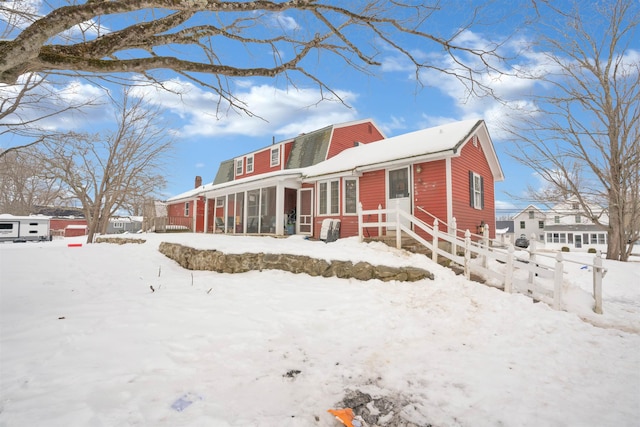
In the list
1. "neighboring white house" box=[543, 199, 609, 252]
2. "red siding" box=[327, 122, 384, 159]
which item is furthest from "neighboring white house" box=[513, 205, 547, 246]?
"red siding" box=[327, 122, 384, 159]

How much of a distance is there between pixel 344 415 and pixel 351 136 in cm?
1641

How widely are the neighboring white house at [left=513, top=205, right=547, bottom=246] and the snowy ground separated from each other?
4740cm

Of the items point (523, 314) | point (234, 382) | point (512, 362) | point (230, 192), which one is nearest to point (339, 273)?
point (523, 314)

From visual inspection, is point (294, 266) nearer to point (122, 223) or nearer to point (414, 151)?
point (414, 151)

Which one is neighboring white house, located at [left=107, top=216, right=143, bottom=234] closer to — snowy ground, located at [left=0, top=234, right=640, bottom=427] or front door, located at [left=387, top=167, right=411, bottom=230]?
snowy ground, located at [left=0, top=234, right=640, bottom=427]

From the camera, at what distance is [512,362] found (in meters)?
3.49

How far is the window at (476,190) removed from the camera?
38.7 ft

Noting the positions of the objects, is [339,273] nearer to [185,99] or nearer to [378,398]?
[378,398]

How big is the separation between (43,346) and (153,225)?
2291 cm

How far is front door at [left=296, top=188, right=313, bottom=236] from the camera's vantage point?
14617 mm

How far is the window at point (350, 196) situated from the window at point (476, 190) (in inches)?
184

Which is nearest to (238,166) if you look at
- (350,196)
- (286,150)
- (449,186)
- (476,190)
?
(286,150)

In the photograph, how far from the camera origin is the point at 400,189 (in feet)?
37.2

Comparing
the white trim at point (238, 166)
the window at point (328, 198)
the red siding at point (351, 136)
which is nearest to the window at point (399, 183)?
the window at point (328, 198)
